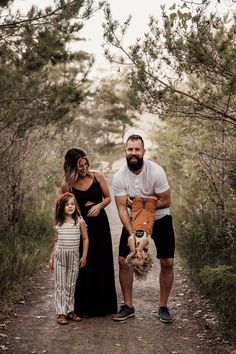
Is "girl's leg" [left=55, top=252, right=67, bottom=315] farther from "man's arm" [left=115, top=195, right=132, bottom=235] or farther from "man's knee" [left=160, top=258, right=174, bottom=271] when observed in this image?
"man's knee" [left=160, top=258, right=174, bottom=271]

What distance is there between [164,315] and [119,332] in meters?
0.67

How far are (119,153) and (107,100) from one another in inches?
210

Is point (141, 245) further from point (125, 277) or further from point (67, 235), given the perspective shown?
point (67, 235)

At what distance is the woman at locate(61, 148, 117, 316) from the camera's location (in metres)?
6.35

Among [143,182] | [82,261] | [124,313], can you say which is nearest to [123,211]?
[143,182]

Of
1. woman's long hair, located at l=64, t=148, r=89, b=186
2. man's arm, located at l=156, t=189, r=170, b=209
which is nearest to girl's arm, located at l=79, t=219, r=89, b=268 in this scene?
woman's long hair, located at l=64, t=148, r=89, b=186

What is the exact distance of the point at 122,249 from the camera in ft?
20.1

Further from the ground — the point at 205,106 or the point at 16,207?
the point at 205,106

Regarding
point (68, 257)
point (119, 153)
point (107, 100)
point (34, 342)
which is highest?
point (107, 100)

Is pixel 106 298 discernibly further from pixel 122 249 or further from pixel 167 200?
pixel 167 200

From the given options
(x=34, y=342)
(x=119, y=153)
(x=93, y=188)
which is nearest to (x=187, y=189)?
(x=93, y=188)

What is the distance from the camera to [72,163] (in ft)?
20.3

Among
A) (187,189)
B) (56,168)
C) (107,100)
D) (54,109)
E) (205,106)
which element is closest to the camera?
(205,106)

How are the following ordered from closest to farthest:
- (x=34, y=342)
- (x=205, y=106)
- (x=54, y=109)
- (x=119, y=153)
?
(x=34, y=342), (x=205, y=106), (x=54, y=109), (x=119, y=153)
